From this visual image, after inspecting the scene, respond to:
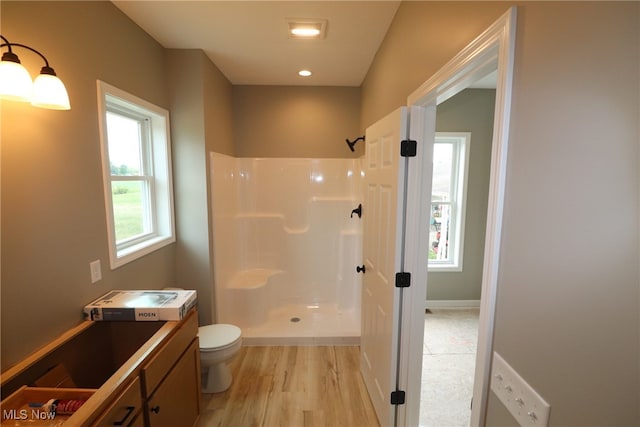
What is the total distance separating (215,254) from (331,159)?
171 cm

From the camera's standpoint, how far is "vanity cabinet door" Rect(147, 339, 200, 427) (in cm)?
135

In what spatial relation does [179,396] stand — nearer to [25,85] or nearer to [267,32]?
[25,85]

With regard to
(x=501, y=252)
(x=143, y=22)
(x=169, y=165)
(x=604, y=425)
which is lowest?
(x=604, y=425)

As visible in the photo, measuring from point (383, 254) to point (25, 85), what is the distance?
5.89 ft

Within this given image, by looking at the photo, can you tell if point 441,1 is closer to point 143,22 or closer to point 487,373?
point 487,373

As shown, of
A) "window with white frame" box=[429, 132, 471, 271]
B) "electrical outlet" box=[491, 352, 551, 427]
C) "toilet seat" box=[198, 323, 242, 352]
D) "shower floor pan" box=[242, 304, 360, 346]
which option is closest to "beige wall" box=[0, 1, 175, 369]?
"toilet seat" box=[198, 323, 242, 352]

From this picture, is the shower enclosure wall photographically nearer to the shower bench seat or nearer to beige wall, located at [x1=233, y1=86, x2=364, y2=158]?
the shower bench seat

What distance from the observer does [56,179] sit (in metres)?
1.35

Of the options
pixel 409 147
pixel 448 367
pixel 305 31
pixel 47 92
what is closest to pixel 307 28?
pixel 305 31

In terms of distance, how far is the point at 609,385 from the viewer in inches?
20.9

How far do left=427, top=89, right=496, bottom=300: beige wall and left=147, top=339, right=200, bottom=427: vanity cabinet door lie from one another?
2887 millimetres

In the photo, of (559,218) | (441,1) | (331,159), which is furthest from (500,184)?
(331,159)

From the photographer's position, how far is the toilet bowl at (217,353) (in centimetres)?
209

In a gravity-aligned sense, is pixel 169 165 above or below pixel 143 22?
below
